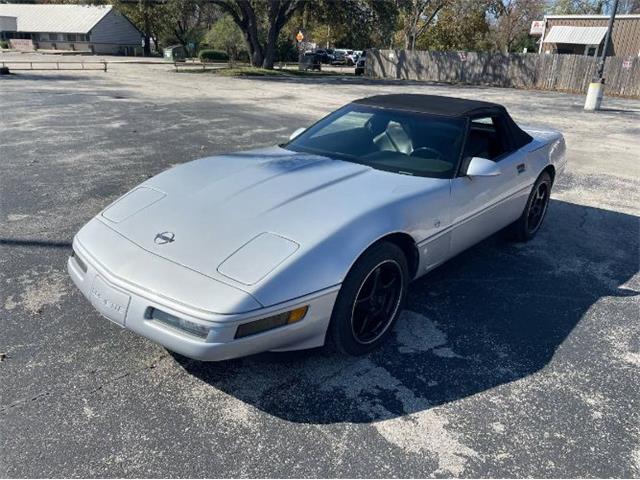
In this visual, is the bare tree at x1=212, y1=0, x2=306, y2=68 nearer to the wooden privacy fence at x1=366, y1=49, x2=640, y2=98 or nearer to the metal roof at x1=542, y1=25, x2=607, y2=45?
the wooden privacy fence at x1=366, y1=49, x2=640, y2=98

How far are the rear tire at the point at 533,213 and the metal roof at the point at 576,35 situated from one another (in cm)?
3361

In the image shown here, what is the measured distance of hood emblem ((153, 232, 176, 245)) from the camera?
265cm

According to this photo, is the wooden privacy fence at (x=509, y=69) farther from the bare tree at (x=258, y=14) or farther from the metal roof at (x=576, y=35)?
the metal roof at (x=576, y=35)

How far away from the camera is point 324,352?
298 cm

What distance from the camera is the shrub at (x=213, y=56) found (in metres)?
46.9

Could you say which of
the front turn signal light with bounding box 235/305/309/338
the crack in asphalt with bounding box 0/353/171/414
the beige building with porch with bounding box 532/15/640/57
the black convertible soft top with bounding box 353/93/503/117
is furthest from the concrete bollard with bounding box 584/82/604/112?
the crack in asphalt with bounding box 0/353/171/414

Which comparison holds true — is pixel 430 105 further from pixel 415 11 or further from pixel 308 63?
pixel 308 63

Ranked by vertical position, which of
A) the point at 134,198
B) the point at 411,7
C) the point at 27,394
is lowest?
the point at 27,394

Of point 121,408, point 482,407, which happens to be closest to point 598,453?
point 482,407

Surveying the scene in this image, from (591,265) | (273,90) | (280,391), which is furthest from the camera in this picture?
(273,90)

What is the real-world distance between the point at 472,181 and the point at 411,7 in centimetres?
3257

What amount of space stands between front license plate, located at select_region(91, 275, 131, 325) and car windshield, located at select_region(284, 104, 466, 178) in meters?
1.91

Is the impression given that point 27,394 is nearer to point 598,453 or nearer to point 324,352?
point 324,352

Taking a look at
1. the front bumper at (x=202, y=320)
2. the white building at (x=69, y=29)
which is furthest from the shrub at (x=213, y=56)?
the front bumper at (x=202, y=320)
